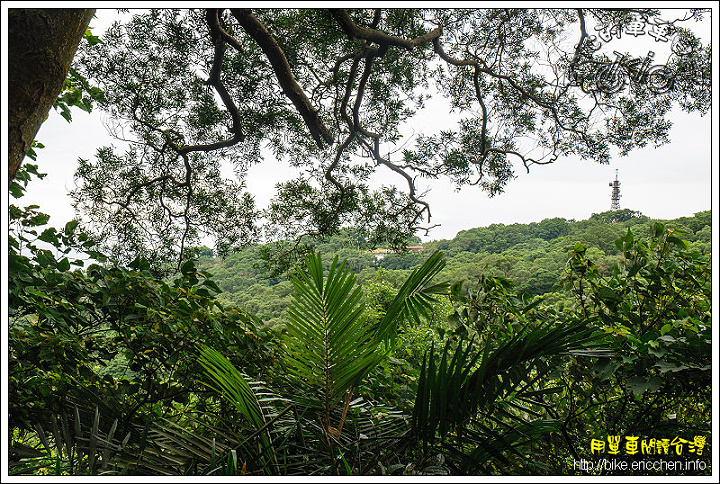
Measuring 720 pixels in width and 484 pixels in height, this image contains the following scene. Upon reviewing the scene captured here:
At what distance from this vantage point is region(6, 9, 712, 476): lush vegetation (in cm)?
113

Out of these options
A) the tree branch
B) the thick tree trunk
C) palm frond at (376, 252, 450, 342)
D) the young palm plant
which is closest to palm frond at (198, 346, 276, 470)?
the young palm plant

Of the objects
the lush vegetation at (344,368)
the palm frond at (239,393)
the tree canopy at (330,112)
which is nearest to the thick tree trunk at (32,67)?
the lush vegetation at (344,368)

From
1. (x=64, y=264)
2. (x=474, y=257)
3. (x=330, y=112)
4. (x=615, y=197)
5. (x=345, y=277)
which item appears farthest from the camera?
(x=330, y=112)

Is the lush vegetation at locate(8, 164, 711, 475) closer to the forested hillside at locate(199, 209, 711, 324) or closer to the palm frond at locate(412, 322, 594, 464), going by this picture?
the palm frond at locate(412, 322, 594, 464)

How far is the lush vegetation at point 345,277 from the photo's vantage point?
3.72 feet

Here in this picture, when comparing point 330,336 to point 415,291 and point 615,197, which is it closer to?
point 415,291

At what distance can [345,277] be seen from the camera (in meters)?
1.18

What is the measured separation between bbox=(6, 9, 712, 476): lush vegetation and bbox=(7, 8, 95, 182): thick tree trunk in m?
0.11

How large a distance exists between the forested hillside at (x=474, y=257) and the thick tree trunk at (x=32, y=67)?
1.53 meters

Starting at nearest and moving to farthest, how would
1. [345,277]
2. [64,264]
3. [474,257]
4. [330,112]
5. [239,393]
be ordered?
1. [239,393]
2. [345,277]
3. [64,264]
4. [474,257]
5. [330,112]

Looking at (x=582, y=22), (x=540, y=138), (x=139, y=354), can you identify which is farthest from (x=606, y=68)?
(x=139, y=354)

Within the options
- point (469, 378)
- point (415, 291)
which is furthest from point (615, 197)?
point (469, 378)

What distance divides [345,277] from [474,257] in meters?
2.18

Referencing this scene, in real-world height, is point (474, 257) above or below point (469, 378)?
above
